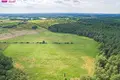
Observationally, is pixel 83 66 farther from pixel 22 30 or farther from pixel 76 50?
pixel 22 30

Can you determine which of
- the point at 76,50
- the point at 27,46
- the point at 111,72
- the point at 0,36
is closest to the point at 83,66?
the point at 111,72

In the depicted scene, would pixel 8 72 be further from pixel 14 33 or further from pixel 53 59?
pixel 14 33

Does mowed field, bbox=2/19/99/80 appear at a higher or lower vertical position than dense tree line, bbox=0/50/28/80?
lower

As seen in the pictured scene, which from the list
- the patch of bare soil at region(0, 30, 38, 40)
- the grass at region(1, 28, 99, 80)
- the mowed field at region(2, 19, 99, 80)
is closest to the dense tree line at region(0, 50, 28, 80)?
the grass at region(1, 28, 99, 80)

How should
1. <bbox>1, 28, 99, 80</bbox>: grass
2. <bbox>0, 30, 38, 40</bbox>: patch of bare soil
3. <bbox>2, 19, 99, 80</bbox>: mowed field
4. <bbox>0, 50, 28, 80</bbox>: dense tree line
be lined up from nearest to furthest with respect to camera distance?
<bbox>0, 50, 28, 80</bbox>: dense tree line < <bbox>2, 19, 99, 80</bbox>: mowed field < <bbox>1, 28, 99, 80</bbox>: grass < <bbox>0, 30, 38, 40</bbox>: patch of bare soil

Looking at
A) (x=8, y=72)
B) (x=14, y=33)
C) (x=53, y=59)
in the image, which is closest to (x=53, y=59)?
(x=53, y=59)

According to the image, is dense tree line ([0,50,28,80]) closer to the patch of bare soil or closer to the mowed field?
the mowed field

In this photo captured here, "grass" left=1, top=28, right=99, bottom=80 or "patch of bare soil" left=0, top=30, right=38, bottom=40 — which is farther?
"patch of bare soil" left=0, top=30, right=38, bottom=40

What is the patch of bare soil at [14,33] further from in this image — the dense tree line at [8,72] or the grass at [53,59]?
the dense tree line at [8,72]
